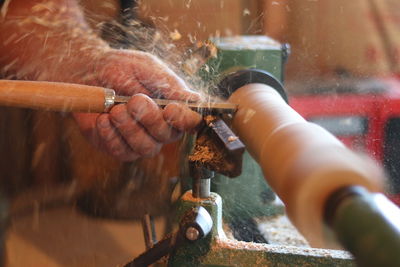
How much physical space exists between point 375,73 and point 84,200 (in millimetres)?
1237

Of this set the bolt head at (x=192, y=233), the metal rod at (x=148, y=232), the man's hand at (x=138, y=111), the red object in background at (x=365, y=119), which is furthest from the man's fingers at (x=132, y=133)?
the red object in background at (x=365, y=119)

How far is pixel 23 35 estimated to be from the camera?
101 cm

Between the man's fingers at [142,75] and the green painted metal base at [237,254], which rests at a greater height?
the man's fingers at [142,75]

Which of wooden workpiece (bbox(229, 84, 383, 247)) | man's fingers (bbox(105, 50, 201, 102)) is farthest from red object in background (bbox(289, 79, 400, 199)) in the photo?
wooden workpiece (bbox(229, 84, 383, 247))

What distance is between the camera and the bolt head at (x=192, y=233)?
575 millimetres

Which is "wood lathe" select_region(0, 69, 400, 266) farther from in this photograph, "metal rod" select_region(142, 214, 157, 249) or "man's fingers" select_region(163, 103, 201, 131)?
"metal rod" select_region(142, 214, 157, 249)

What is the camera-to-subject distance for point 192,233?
0.58 metres

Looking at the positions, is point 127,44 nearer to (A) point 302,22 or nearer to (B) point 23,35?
(B) point 23,35

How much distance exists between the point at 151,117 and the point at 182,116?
0.24 ft

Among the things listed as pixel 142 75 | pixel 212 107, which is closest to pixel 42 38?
pixel 142 75

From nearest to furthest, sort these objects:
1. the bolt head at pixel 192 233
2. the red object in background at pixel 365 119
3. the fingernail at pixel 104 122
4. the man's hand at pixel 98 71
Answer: the bolt head at pixel 192 233 < the man's hand at pixel 98 71 < the fingernail at pixel 104 122 < the red object in background at pixel 365 119

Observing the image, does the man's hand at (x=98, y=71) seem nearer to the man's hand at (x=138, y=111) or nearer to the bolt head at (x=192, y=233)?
the man's hand at (x=138, y=111)

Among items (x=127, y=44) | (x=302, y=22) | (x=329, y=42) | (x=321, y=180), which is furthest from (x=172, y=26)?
(x=321, y=180)

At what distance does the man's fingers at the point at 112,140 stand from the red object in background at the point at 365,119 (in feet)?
1.35
